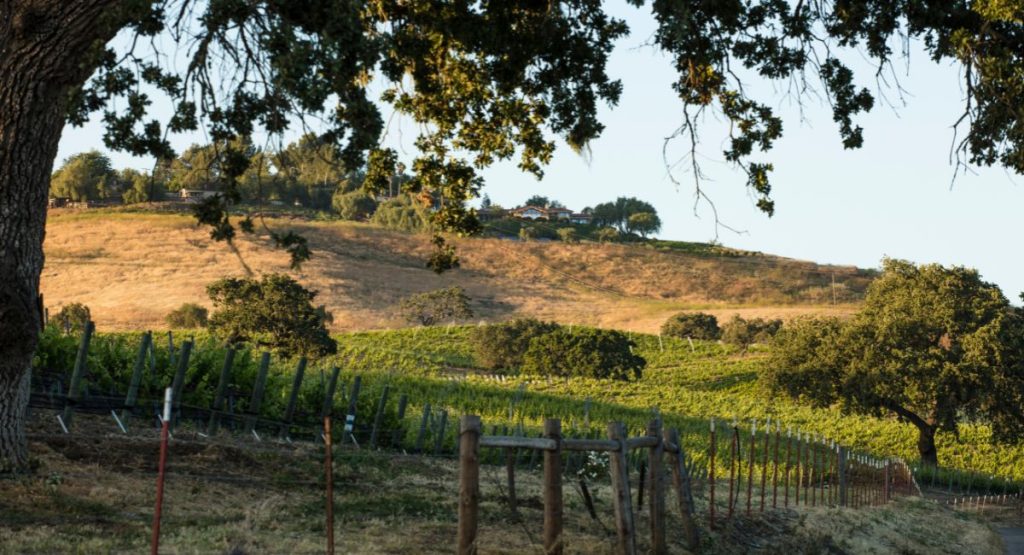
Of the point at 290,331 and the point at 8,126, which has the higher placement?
the point at 8,126

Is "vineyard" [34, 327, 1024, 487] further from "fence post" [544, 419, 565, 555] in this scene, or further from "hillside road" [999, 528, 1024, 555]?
"hillside road" [999, 528, 1024, 555]

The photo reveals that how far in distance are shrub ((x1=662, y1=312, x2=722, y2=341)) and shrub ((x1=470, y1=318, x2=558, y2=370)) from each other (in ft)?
73.6

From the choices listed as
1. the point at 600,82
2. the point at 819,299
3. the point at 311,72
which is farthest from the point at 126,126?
the point at 819,299

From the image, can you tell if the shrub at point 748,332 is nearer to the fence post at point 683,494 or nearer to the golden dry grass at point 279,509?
the golden dry grass at point 279,509

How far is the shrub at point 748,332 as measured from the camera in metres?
95.3

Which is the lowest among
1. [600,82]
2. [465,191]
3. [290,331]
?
[290,331]

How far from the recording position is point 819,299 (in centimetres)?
12344

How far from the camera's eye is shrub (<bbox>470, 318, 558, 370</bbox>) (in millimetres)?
76938

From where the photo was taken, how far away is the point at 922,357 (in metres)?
54.1

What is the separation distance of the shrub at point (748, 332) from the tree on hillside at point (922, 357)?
35.7m

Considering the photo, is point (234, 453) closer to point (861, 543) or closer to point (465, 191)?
point (465, 191)

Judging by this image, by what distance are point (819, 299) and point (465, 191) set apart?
110 meters

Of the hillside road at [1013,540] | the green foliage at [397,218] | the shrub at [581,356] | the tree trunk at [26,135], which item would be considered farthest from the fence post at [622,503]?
the green foliage at [397,218]

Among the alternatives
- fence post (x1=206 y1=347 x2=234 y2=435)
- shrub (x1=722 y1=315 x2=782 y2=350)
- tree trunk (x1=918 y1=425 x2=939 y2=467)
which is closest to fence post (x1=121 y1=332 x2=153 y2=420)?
fence post (x1=206 y1=347 x2=234 y2=435)
